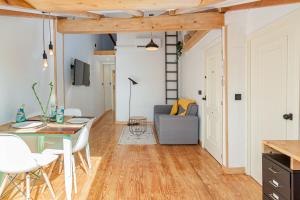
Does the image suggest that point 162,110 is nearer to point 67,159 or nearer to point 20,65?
point 20,65

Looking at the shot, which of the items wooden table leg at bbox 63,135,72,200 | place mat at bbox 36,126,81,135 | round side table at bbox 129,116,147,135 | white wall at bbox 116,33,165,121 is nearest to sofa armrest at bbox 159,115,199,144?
round side table at bbox 129,116,147,135

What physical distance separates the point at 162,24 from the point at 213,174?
233 centimetres

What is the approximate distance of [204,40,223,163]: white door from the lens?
370 cm

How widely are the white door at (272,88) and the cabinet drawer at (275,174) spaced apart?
2.22 feet

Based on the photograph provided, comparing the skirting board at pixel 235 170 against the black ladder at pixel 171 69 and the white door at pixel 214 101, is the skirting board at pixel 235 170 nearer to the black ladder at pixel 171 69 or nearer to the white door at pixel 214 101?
the white door at pixel 214 101

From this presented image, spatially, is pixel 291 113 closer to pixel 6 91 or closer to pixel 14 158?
pixel 14 158

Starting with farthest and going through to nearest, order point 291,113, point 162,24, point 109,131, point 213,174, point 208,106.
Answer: point 109,131 < point 208,106 < point 162,24 < point 213,174 < point 291,113

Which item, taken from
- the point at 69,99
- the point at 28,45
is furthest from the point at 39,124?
the point at 69,99

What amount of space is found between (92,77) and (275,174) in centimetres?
669

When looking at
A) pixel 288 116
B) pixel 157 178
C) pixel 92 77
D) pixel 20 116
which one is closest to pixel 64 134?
pixel 20 116

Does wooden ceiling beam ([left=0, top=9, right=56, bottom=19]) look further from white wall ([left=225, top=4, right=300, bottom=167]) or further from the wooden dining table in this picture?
white wall ([left=225, top=4, right=300, bottom=167])

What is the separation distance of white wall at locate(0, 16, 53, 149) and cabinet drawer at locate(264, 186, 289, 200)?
2902 mm

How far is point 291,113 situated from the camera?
221 centimetres

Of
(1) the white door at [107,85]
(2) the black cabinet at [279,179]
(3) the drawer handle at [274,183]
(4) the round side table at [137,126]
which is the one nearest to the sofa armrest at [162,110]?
(4) the round side table at [137,126]
